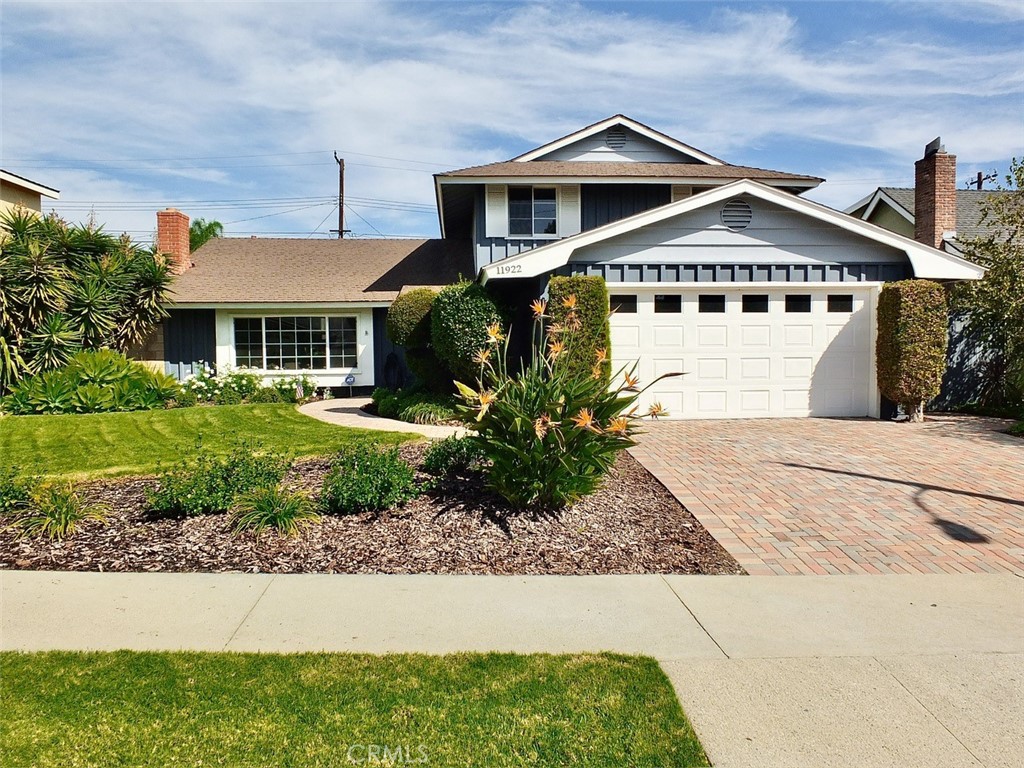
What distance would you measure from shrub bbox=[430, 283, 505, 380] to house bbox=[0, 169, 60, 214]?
12.6 metres

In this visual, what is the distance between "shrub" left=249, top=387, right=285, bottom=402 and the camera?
16891 mm

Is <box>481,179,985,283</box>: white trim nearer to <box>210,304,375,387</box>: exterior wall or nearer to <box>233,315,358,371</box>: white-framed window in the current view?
<box>210,304,375,387</box>: exterior wall

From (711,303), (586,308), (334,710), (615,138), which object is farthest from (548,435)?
(615,138)

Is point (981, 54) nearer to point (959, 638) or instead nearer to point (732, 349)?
point (732, 349)

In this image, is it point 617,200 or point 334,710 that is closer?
point 334,710

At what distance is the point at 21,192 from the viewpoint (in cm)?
1856

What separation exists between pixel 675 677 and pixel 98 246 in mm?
18067

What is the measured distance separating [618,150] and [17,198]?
16204 millimetres

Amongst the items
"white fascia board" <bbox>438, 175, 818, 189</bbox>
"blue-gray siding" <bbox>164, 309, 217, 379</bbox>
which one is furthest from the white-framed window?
"white fascia board" <bbox>438, 175, 818, 189</bbox>

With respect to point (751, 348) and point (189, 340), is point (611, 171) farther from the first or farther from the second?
point (189, 340)

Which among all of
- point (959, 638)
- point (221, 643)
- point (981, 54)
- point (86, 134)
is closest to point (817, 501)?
point (959, 638)

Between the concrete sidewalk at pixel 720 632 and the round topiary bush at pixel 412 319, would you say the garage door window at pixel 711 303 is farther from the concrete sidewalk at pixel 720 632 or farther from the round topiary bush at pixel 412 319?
the concrete sidewalk at pixel 720 632

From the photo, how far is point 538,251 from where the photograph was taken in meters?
12.4

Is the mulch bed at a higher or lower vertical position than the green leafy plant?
lower
